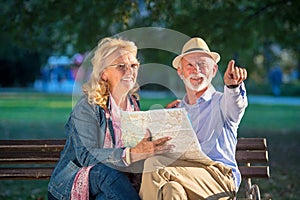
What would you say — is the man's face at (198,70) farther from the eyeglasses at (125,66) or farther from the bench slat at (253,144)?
the bench slat at (253,144)

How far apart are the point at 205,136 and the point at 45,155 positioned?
1681mm

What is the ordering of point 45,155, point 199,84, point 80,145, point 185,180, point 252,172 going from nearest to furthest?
point 185,180 < point 80,145 < point 199,84 < point 252,172 < point 45,155

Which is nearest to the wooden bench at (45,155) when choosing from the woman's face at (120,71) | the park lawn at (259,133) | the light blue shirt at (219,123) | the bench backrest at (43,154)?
the bench backrest at (43,154)

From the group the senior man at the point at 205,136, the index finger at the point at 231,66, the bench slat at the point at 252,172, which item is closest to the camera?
the senior man at the point at 205,136

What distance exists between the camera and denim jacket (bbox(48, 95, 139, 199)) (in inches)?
168

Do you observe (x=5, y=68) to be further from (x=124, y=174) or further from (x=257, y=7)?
(x=124, y=174)

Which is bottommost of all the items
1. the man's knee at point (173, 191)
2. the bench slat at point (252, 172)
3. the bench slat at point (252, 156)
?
the man's knee at point (173, 191)

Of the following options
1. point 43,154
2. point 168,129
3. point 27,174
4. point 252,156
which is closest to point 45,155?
point 43,154

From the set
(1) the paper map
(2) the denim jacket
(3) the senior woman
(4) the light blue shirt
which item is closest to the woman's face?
(3) the senior woman

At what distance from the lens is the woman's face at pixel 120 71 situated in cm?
448

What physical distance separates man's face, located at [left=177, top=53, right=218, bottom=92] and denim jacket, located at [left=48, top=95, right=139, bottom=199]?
0.67 m

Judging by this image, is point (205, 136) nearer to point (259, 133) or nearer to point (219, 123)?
point (219, 123)

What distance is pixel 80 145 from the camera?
430 centimetres

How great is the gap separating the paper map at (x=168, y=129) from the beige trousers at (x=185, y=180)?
0.07 m
